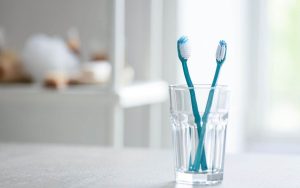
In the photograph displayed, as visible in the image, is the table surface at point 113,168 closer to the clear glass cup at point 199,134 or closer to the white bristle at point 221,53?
the clear glass cup at point 199,134

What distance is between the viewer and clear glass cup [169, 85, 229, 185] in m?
0.89

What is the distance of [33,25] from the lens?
101 inches

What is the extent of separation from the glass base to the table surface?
1 cm

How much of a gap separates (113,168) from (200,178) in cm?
19

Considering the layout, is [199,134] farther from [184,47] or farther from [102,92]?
[102,92]

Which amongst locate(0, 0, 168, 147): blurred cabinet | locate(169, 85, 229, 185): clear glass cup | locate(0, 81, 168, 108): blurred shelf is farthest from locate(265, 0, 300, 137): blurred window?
locate(169, 85, 229, 185): clear glass cup

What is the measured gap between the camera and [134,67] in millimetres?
2457

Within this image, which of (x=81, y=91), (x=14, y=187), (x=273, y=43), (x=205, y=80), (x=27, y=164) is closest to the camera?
(x=14, y=187)

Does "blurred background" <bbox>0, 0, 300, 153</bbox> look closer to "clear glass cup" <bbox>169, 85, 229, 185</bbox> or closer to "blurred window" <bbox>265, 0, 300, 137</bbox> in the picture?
"blurred window" <bbox>265, 0, 300, 137</bbox>

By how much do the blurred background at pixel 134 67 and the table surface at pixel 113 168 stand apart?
2.58 feet

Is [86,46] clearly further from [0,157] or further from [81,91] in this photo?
[0,157]

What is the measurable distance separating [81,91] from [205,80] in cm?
63

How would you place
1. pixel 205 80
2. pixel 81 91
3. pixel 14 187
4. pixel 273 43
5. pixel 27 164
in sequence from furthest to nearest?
pixel 273 43, pixel 205 80, pixel 81 91, pixel 27 164, pixel 14 187

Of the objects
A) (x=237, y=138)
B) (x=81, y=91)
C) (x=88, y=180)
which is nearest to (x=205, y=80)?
(x=237, y=138)
